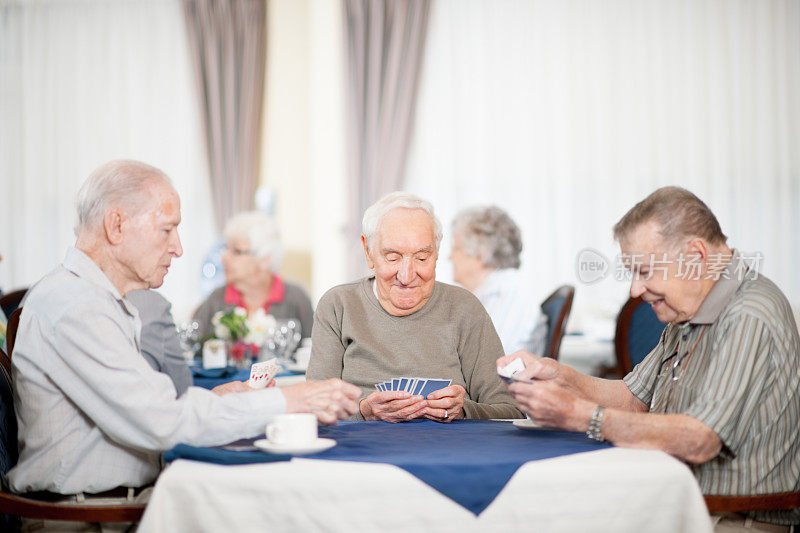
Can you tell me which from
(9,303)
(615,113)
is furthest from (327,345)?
(615,113)

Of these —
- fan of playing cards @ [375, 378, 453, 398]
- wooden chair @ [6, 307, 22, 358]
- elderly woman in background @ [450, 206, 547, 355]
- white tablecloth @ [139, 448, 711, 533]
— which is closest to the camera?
white tablecloth @ [139, 448, 711, 533]

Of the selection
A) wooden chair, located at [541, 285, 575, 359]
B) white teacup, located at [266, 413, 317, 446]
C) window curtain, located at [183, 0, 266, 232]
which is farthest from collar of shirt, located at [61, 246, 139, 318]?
window curtain, located at [183, 0, 266, 232]

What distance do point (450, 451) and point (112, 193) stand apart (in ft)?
3.25

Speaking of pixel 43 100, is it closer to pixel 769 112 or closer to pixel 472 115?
pixel 472 115

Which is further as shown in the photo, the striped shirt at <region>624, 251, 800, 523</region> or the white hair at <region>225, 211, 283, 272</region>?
the white hair at <region>225, 211, 283, 272</region>

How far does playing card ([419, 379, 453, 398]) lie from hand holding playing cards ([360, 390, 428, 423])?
0.06 ft

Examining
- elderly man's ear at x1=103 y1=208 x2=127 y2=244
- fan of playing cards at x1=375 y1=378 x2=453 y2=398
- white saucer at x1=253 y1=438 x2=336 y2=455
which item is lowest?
white saucer at x1=253 y1=438 x2=336 y2=455

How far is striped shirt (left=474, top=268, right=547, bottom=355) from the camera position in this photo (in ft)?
11.8

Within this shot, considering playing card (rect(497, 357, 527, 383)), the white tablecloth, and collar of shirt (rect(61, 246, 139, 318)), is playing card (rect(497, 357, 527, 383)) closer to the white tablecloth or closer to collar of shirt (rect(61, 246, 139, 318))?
the white tablecloth

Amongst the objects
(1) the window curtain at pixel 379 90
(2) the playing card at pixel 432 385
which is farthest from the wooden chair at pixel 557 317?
(1) the window curtain at pixel 379 90

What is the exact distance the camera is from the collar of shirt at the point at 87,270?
1.81 m

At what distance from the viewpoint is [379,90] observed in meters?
6.83

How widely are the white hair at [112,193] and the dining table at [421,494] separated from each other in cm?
64

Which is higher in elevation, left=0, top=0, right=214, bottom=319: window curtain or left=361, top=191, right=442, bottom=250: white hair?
left=0, top=0, right=214, bottom=319: window curtain
